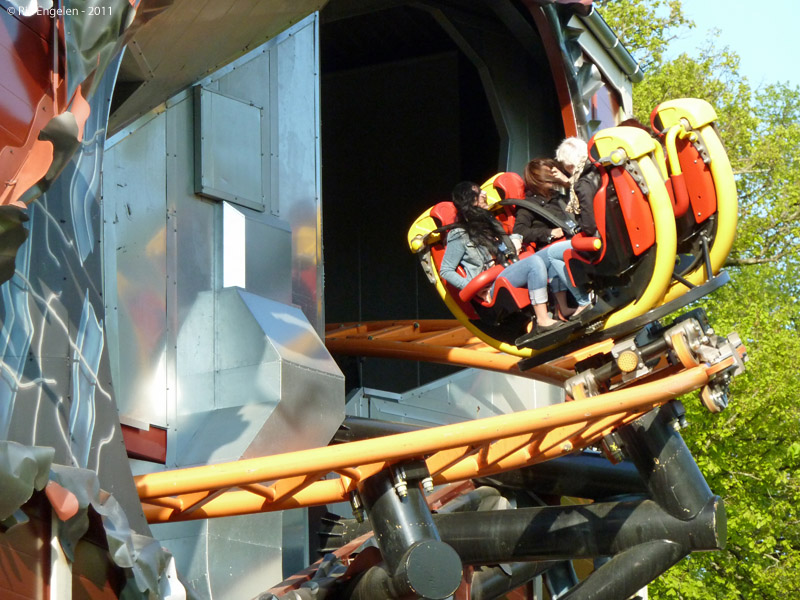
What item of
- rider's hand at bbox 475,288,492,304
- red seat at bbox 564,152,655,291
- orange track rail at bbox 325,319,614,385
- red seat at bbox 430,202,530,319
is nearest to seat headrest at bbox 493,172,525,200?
red seat at bbox 430,202,530,319

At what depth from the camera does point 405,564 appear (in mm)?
7133

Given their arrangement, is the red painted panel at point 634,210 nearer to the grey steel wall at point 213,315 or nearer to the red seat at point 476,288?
the red seat at point 476,288

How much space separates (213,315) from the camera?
830 cm

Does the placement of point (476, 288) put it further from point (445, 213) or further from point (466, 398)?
point (466, 398)

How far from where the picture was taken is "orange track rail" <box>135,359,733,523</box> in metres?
6.40

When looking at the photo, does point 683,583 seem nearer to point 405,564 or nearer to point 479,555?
point 479,555

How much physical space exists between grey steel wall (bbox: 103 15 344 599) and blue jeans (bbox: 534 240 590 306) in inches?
58.7

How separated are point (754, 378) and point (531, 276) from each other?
37.5ft

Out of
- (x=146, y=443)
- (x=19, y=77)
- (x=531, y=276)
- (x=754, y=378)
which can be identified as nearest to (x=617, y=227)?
(x=531, y=276)

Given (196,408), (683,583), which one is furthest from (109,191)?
(683,583)

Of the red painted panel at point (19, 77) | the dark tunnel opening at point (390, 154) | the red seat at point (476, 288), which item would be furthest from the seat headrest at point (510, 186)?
the dark tunnel opening at point (390, 154)

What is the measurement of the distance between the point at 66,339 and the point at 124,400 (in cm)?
227

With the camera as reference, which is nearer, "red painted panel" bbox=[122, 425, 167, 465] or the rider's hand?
"red painted panel" bbox=[122, 425, 167, 465]

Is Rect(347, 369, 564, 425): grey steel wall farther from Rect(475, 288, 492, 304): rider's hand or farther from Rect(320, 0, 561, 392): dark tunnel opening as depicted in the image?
Rect(475, 288, 492, 304): rider's hand
